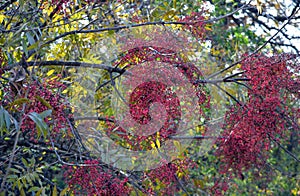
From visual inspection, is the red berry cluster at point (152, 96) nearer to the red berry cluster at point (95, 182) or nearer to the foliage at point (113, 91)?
the foliage at point (113, 91)

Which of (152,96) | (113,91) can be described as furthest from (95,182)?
(113,91)

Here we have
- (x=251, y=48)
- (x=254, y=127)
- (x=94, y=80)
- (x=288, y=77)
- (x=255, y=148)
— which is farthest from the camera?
(x=251, y=48)

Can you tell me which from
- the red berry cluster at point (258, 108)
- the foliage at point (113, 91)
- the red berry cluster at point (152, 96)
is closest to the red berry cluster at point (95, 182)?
the foliage at point (113, 91)

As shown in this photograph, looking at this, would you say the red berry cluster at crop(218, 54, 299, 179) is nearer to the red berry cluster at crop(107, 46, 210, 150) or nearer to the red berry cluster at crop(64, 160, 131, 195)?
the red berry cluster at crop(107, 46, 210, 150)

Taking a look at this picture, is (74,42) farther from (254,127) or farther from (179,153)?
(254,127)

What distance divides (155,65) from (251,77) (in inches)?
13.5

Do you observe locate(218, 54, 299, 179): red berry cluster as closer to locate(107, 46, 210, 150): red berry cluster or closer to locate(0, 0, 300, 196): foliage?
locate(0, 0, 300, 196): foliage

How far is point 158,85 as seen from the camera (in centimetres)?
186

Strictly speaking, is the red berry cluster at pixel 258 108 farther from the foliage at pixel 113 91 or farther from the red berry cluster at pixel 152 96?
the red berry cluster at pixel 152 96

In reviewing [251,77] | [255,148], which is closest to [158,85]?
[251,77]

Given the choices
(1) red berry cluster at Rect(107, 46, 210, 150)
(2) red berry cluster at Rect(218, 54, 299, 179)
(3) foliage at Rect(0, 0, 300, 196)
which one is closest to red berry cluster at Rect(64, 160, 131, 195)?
(3) foliage at Rect(0, 0, 300, 196)

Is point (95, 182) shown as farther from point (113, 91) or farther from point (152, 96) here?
point (113, 91)

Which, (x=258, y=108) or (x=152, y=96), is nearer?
(x=152, y=96)

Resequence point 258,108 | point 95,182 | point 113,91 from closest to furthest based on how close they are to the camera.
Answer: point 95,182, point 258,108, point 113,91
